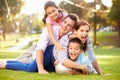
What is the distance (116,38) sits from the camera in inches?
170

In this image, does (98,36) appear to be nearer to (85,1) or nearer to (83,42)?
(85,1)

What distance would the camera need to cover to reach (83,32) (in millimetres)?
1505

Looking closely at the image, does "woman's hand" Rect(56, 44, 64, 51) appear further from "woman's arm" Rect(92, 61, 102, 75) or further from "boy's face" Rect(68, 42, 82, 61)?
"woman's arm" Rect(92, 61, 102, 75)

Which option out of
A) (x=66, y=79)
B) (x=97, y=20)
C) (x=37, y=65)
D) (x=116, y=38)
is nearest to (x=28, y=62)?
(x=37, y=65)

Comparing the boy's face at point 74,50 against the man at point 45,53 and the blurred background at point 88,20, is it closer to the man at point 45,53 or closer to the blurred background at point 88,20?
the man at point 45,53

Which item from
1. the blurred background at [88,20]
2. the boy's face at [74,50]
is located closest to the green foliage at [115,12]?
the blurred background at [88,20]

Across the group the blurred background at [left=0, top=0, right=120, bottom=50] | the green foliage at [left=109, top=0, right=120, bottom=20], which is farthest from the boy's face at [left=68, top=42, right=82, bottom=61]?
the blurred background at [left=0, top=0, right=120, bottom=50]

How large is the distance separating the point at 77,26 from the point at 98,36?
12.2 feet

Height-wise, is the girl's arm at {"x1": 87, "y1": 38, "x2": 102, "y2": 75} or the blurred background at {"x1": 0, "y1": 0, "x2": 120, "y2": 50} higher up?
the blurred background at {"x1": 0, "y1": 0, "x2": 120, "y2": 50}

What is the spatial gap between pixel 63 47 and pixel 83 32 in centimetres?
8

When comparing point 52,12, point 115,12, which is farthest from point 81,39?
point 115,12

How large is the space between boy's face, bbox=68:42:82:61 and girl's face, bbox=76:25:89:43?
0.03 meters

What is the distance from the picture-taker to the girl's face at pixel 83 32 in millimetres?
1503

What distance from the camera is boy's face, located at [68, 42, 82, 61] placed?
1502 millimetres
